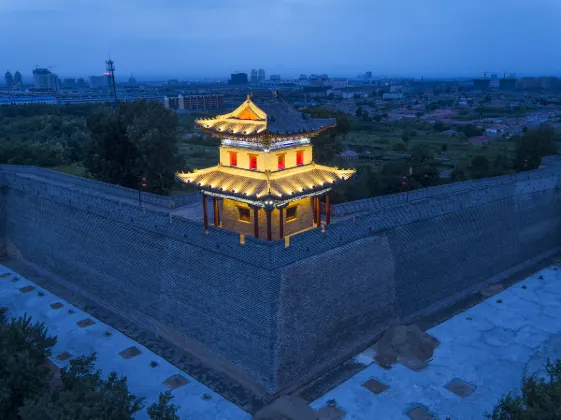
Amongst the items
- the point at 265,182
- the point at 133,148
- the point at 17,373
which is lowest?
the point at 17,373

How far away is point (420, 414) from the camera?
489 inches

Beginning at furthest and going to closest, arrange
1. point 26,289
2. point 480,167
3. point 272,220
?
1. point 480,167
2. point 26,289
3. point 272,220

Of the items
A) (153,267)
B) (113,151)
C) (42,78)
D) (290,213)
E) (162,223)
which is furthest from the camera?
(42,78)

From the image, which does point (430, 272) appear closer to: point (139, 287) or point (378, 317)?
point (378, 317)

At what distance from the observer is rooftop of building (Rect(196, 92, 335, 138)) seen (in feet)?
47.3

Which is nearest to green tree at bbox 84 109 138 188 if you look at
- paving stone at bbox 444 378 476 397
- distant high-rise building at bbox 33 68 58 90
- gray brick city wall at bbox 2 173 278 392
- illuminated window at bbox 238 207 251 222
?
gray brick city wall at bbox 2 173 278 392

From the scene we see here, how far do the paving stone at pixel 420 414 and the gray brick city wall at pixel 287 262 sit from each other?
297 centimetres

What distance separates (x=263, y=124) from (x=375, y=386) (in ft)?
27.5

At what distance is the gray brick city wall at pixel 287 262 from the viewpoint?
13.6 metres

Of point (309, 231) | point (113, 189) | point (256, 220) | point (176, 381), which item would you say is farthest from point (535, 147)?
point (176, 381)

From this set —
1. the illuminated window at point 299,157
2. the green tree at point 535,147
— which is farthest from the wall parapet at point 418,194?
the green tree at point 535,147

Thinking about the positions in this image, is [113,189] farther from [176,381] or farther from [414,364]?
[414,364]

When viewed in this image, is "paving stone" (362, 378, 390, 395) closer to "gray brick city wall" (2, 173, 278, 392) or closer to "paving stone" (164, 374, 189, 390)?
"gray brick city wall" (2, 173, 278, 392)

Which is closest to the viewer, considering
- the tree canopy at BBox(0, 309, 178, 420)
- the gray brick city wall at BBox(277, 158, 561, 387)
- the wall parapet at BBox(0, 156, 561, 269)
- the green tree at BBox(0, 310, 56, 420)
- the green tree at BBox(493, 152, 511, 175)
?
the tree canopy at BBox(0, 309, 178, 420)
